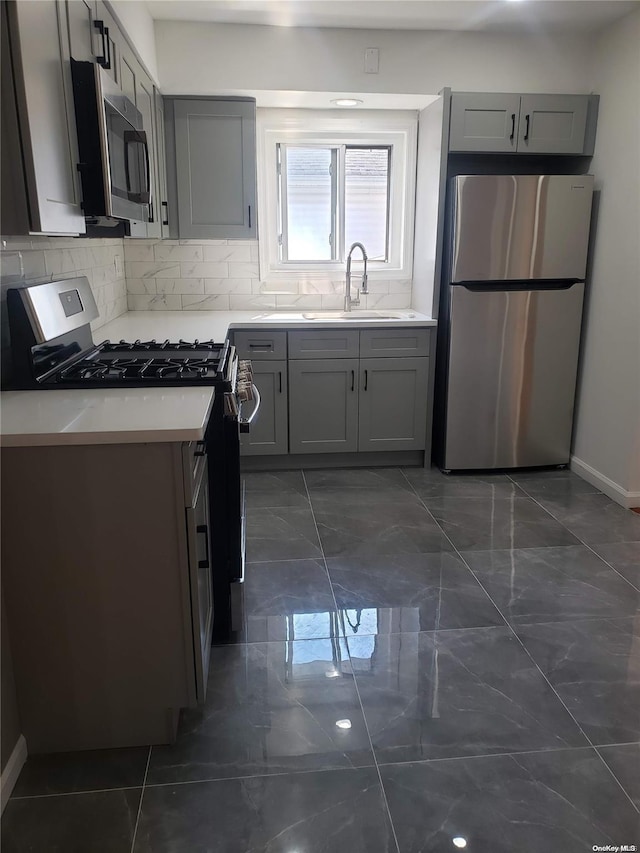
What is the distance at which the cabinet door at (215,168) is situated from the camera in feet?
11.9

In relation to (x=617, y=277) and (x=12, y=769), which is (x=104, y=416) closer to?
(x=12, y=769)

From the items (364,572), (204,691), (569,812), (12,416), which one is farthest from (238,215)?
(569,812)

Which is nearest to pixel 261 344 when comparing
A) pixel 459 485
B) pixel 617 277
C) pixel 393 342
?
pixel 393 342

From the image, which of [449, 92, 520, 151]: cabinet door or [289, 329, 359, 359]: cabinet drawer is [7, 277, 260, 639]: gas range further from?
[449, 92, 520, 151]: cabinet door

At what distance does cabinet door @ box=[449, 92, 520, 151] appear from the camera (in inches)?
138

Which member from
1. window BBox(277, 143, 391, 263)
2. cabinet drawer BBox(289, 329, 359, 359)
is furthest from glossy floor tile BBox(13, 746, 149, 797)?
window BBox(277, 143, 391, 263)

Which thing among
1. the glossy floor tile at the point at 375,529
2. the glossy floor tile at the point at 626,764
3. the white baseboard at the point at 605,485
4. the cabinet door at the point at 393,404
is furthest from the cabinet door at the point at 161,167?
the glossy floor tile at the point at 626,764

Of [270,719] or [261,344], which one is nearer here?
[270,719]

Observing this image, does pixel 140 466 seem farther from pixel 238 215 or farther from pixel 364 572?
pixel 238 215

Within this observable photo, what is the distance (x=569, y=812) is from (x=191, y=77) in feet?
11.8

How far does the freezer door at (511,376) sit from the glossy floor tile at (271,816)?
7.93 feet

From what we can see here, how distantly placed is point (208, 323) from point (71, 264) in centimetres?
93

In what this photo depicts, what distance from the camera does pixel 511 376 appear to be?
12.3ft

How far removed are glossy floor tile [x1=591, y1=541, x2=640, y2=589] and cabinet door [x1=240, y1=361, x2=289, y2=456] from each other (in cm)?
178
